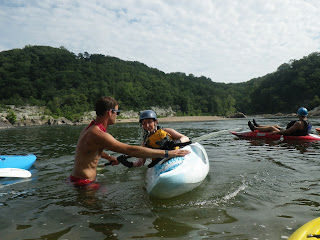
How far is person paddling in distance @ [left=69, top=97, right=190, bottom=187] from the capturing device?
12.2 feet

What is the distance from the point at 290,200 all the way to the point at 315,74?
72654 mm

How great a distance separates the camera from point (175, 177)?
3.82 metres

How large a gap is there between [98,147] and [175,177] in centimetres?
131

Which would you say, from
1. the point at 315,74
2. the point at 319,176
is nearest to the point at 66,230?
the point at 319,176

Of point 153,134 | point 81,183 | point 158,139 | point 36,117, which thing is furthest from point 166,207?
point 36,117

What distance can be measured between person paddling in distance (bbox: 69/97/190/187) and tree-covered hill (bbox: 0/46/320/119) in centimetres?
5168

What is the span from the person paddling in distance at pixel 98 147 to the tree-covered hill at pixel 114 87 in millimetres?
51683

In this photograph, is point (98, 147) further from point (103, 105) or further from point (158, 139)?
point (158, 139)

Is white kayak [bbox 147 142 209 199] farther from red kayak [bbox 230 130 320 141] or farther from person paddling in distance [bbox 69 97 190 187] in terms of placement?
red kayak [bbox 230 130 320 141]

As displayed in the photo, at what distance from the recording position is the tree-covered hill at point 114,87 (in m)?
66.4

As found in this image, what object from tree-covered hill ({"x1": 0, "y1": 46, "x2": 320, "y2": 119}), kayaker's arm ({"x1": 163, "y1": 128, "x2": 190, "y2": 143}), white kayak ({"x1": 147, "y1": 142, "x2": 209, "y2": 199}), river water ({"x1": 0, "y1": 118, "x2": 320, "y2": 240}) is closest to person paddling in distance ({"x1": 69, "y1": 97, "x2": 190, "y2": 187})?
white kayak ({"x1": 147, "y1": 142, "x2": 209, "y2": 199})

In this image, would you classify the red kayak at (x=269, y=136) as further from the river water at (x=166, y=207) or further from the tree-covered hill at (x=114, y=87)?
the tree-covered hill at (x=114, y=87)

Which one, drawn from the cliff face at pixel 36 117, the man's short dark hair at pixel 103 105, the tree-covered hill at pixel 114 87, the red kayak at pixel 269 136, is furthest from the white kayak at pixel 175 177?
the tree-covered hill at pixel 114 87

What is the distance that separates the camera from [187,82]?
378ft
